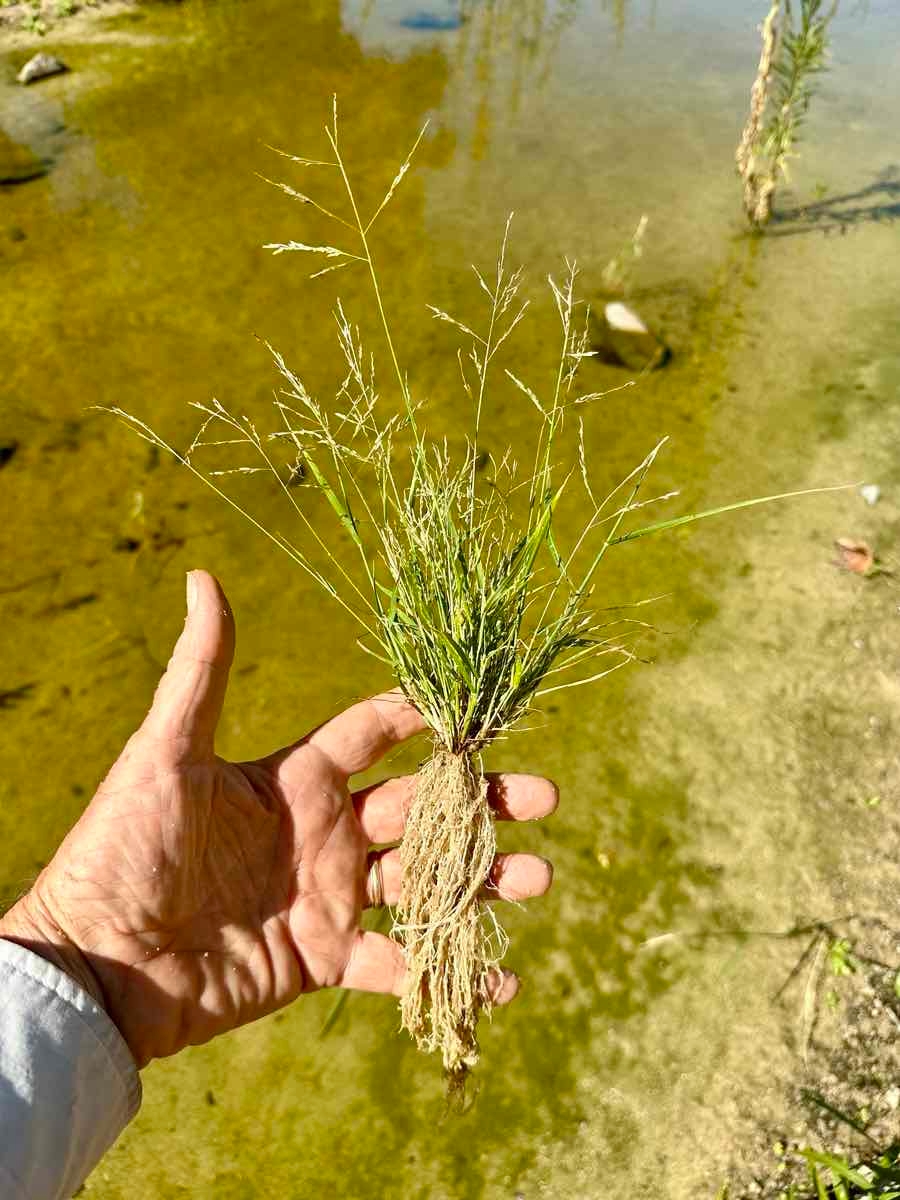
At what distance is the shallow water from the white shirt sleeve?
560 millimetres

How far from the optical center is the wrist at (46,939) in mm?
1523

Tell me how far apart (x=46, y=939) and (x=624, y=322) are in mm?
3197

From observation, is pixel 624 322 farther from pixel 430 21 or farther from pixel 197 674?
pixel 430 21

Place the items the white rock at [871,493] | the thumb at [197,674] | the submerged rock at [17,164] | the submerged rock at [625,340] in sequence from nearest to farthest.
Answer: the thumb at [197,674] < the white rock at [871,493] < the submerged rock at [625,340] < the submerged rock at [17,164]

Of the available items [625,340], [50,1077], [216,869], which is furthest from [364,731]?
[625,340]

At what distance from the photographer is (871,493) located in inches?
123

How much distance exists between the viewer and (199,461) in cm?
314

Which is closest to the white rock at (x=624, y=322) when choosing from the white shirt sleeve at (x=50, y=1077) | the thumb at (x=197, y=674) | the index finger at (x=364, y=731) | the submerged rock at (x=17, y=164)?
the index finger at (x=364, y=731)

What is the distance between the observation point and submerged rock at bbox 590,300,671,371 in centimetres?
356

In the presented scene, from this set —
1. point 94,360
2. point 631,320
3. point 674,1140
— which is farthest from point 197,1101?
point 631,320

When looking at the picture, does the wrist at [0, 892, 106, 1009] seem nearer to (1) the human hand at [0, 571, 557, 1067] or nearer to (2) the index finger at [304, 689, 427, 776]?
(1) the human hand at [0, 571, 557, 1067]

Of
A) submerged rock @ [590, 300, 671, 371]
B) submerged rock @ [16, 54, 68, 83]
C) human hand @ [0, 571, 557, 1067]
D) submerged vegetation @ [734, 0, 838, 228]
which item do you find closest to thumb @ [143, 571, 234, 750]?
human hand @ [0, 571, 557, 1067]

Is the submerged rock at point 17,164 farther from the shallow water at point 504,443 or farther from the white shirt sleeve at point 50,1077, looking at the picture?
the white shirt sleeve at point 50,1077

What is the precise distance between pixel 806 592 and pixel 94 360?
2.93 meters
